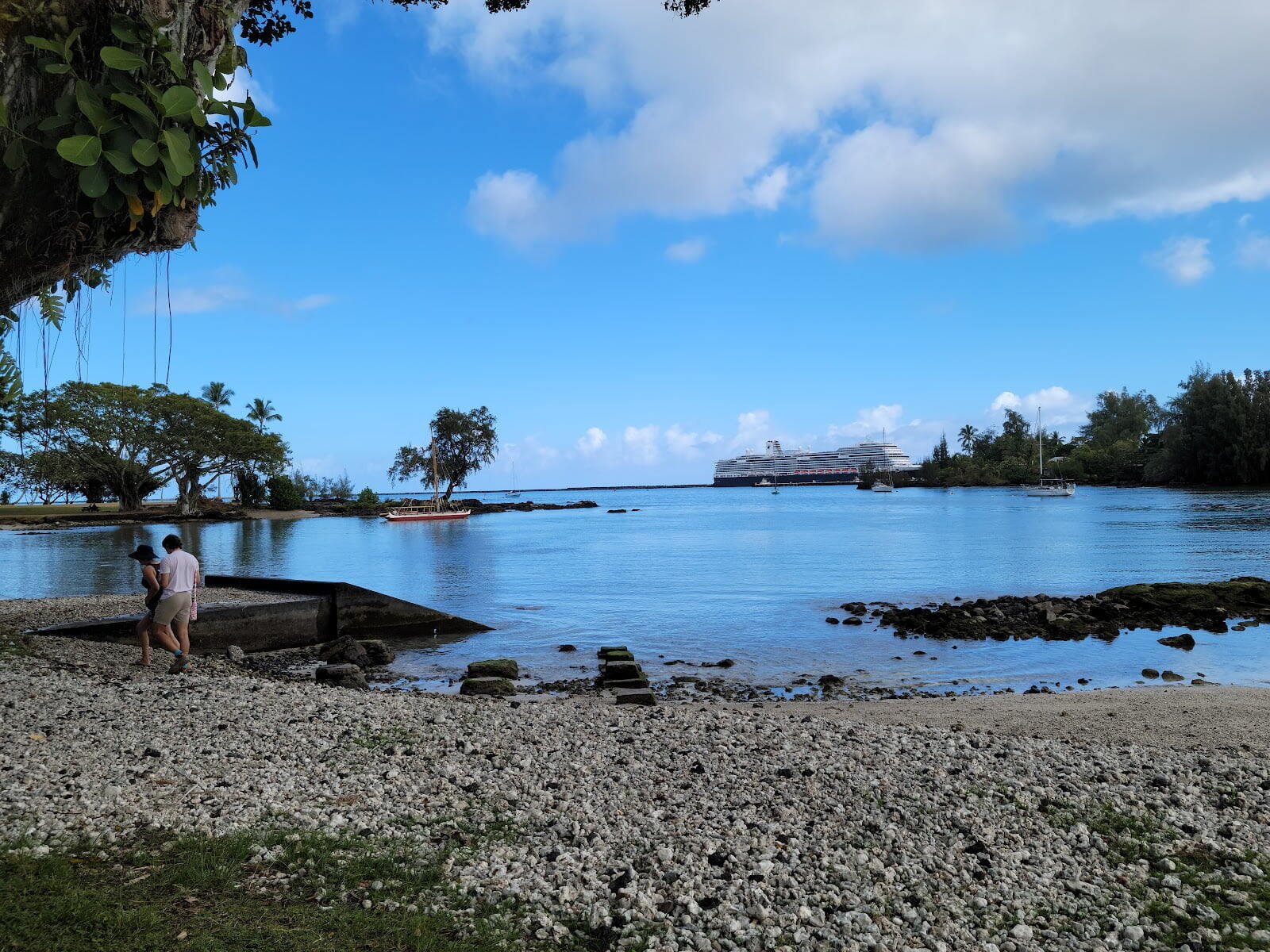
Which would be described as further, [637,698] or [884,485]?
[884,485]

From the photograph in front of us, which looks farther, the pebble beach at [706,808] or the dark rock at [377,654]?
the dark rock at [377,654]

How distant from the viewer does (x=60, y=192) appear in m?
3.15

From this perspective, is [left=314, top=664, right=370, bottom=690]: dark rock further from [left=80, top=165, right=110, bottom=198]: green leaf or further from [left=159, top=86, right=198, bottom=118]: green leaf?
[left=159, top=86, right=198, bottom=118]: green leaf

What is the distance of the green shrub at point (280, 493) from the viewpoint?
95.9 metres

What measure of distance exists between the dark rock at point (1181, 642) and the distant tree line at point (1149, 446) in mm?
A: 97903

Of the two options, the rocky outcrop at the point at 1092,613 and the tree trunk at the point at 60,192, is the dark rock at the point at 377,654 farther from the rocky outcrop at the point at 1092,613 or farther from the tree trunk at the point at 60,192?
the tree trunk at the point at 60,192

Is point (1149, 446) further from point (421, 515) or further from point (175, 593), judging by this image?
point (175, 593)

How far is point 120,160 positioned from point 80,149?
0.13m

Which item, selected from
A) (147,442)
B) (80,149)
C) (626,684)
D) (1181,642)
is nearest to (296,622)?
(626,684)

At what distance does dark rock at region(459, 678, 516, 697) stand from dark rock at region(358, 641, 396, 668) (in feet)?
11.8

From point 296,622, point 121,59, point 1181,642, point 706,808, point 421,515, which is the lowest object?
point 1181,642

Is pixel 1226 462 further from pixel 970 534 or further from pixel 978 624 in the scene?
pixel 978 624

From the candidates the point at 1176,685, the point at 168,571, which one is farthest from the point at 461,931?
the point at 1176,685

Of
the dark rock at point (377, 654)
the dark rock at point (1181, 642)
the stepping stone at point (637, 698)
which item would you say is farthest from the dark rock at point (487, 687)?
the dark rock at point (1181, 642)
